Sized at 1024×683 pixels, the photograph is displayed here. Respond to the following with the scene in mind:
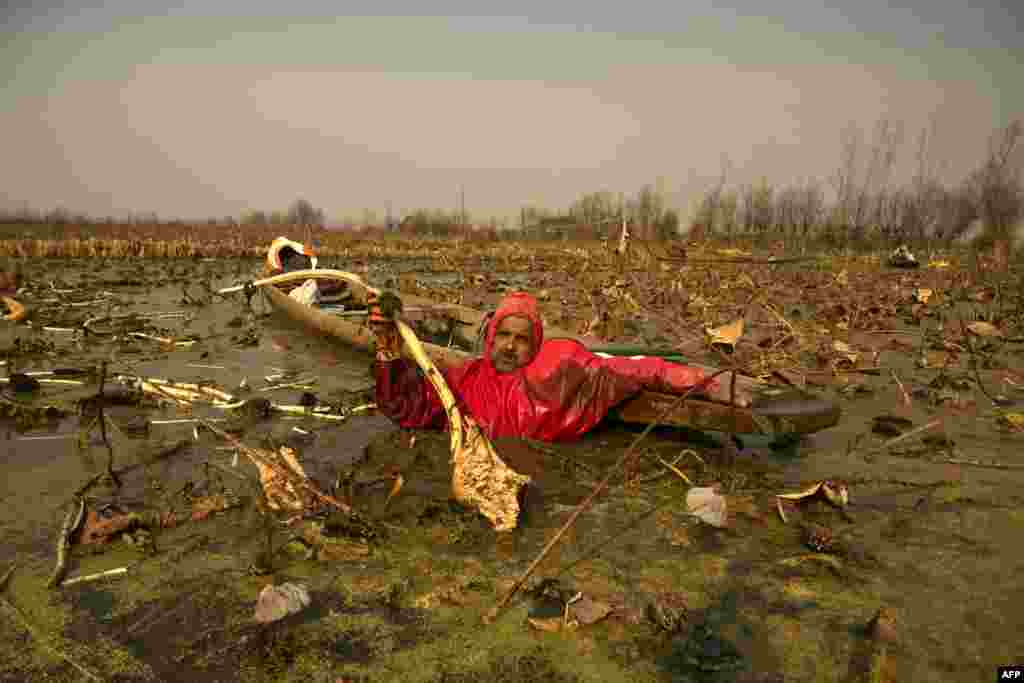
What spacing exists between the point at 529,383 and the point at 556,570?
1.55 meters

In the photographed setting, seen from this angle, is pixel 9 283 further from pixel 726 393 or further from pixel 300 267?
pixel 726 393

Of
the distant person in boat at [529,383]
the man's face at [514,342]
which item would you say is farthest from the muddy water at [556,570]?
the man's face at [514,342]

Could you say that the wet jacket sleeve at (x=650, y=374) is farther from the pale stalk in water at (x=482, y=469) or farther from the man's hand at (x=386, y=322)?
the man's hand at (x=386, y=322)

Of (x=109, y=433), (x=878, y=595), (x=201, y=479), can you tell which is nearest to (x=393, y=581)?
(x=201, y=479)

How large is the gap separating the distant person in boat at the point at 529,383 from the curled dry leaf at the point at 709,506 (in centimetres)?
84

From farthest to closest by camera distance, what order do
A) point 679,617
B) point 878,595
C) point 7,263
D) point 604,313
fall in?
point 7,263, point 604,313, point 878,595, point 679,617

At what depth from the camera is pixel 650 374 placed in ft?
12.9

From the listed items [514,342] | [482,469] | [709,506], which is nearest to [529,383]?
[514,342]

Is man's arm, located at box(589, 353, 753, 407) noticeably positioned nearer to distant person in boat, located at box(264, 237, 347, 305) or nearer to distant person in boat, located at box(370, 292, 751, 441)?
distant person in boat, located at box(370, 292, 751, 441)

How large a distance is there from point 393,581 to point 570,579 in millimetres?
834

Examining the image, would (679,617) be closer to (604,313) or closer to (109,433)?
(109,433)

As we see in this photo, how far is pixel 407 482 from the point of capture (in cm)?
378

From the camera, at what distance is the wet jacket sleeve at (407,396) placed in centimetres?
389

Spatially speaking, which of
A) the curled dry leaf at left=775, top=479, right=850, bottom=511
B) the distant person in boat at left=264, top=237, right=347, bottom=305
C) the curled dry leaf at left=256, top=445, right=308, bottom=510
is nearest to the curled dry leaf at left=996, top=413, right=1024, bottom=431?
the curled dry leaf at left=775, top=479, right=850, bottom=511
